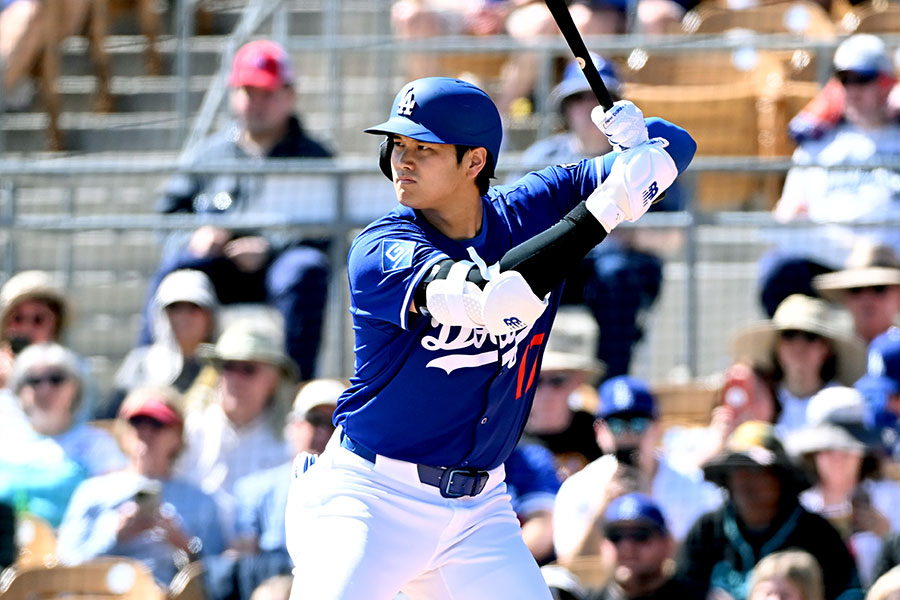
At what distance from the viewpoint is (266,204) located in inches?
274

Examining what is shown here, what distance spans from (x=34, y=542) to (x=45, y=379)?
2.42 feet

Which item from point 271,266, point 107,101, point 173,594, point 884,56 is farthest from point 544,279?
point 107,101

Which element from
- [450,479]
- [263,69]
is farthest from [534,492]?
[263,69]

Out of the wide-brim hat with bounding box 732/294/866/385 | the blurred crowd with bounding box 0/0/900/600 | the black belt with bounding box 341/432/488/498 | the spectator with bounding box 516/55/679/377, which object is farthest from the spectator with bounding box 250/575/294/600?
the wide-brim hat with bounding box 732/294/866/385

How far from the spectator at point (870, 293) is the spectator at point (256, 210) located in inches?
85.0

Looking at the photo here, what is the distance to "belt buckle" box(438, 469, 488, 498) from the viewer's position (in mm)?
3592

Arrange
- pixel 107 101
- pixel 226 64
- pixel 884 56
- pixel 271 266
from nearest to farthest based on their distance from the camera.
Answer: pixel 271 266, pixel 884 56, pixel 226 64, pixel 107 101

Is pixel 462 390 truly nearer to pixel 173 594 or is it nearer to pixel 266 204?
pixel 173 594

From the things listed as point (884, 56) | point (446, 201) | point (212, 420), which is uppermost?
point (884, 56)

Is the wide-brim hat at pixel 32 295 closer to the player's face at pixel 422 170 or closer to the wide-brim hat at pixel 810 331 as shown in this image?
the wide-brim hat at pixel 810 331

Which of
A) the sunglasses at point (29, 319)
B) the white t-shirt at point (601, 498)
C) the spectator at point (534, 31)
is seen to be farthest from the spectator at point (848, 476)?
the spectator at point (534, 31)

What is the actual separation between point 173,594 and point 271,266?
1771 millimetres

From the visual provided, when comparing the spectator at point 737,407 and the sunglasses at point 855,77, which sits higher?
the sunglasses at point 855,77

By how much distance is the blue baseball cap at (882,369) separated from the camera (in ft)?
19.6
